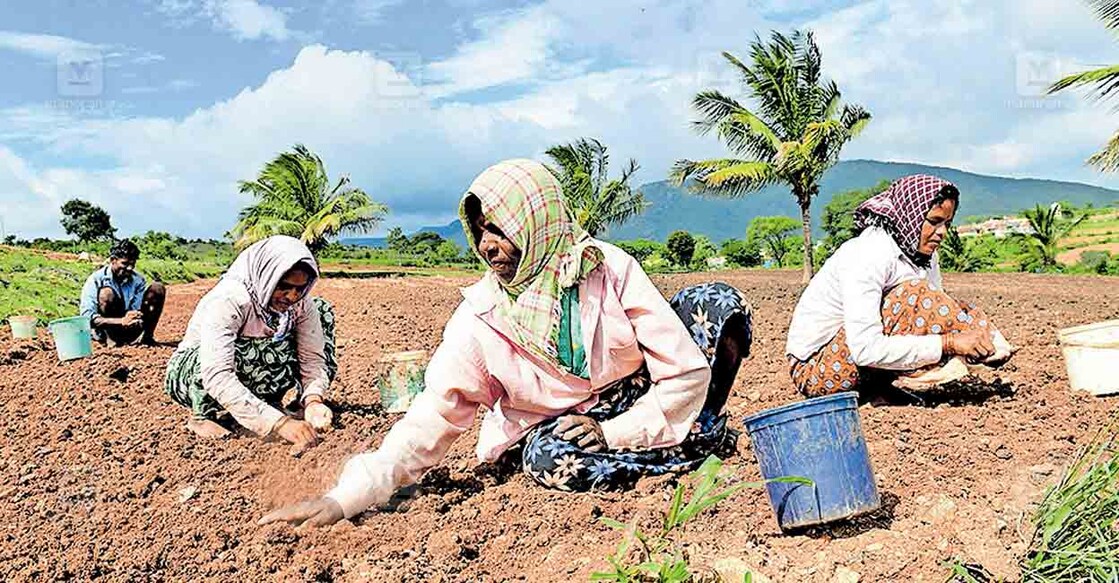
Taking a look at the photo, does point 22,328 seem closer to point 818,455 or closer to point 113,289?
point 113,289

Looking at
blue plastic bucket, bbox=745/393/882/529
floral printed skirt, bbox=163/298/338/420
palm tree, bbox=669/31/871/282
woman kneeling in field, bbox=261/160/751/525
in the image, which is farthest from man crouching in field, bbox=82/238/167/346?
palm tree, bbox=669/31/871/282

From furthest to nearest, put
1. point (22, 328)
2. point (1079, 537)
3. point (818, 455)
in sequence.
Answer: point (22, 328) → point (818, 455) → point (1079, 537)

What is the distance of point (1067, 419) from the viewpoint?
3594 mm

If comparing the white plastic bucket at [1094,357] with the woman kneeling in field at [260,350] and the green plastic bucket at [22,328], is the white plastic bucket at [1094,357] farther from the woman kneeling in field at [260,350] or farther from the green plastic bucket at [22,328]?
the green plastic bucket at [22,328]

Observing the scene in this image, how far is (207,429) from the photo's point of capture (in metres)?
4.07

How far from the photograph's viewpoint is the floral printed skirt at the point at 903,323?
3.75 meters

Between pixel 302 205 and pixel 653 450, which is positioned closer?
pixel 653 450

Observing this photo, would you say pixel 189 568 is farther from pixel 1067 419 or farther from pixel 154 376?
pixel 154 376

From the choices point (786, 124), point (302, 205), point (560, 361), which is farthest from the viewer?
point (302, 205)

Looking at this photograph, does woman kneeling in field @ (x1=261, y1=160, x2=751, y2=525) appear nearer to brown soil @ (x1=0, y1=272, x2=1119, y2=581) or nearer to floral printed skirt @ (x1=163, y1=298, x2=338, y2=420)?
brown soil @ (x1=0, y1=272, x2=1119, y2=581)

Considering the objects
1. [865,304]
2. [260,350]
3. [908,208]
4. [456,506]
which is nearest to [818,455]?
[456,506]

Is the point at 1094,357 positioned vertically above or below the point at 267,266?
below

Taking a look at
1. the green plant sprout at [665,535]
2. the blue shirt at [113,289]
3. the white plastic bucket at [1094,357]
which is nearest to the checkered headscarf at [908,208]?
→ the white plastic bucket at [1094,357]

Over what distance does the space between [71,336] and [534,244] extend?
4.71 meters
